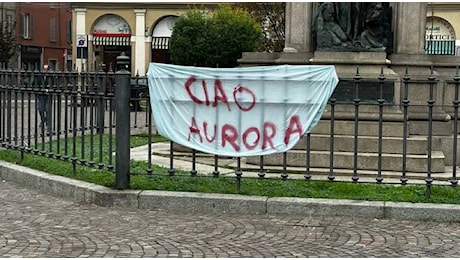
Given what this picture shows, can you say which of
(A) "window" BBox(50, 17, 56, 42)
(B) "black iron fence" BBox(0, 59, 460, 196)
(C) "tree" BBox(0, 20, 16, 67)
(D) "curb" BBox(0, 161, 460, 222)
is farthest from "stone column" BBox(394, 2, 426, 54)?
(A) "window" BBox(50, 17, 56, 42)

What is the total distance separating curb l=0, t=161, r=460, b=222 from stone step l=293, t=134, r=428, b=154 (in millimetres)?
2400

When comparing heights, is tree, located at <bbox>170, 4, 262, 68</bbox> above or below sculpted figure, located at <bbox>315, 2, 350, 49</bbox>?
above

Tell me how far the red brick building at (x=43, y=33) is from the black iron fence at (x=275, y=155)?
44.5m

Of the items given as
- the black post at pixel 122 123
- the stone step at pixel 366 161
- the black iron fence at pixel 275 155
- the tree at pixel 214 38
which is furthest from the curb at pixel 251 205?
the tree at pixel 214 38

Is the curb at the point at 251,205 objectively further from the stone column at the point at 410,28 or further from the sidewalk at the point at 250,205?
the stone column at the point at 410,28

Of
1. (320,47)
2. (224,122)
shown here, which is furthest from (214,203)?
(320,47)

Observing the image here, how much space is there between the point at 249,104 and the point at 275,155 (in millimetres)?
1973

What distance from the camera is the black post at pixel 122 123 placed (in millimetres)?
8148

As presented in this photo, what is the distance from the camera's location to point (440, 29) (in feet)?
122

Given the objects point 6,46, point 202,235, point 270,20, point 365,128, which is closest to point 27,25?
point 6,46

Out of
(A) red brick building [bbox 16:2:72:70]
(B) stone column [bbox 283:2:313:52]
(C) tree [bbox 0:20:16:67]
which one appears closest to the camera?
(B) stone column [bbox 283:2:313:52]

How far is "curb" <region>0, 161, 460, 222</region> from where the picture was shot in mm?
7336

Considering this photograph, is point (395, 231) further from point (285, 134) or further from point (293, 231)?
point (285, 134)

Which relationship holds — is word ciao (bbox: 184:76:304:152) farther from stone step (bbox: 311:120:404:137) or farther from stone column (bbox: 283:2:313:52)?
stone column (bbox: 283:2:313:52)
